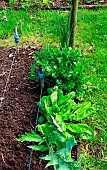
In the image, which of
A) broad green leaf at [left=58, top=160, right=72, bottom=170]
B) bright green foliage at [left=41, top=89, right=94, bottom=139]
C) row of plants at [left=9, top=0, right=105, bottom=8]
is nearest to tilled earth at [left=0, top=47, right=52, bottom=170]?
bright green foliage at [left=41, top=89, right=94, bottom=139]

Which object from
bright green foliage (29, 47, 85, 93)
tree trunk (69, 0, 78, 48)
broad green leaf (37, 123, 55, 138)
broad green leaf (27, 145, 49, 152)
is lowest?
broad green leaf (27, 145, 49, 152)

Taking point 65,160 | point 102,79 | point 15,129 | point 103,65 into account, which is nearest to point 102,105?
point 102,79

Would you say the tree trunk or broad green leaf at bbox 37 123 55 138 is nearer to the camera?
broad green leaf at bbox 37 123 55 138

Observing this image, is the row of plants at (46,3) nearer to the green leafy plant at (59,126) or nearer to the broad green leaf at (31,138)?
the green leafy plant at (59,126)

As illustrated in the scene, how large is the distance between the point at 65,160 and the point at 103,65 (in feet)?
7.00

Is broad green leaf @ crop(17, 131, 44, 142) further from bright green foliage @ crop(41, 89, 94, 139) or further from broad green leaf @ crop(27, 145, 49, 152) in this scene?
bright green foliage @ crop(41, 89, 94, 139)

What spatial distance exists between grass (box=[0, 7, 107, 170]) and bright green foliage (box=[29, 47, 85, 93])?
144 millimetres

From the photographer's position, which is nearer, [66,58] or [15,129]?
[15,129]

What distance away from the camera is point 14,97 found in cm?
384

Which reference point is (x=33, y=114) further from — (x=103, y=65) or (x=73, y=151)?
(x=103, y=65)

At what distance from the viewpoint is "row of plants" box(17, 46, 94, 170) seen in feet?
9.64

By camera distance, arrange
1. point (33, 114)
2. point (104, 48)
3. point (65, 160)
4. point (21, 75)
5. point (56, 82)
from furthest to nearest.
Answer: point (104, 48) → point (21, 75) → point (56, 82) → point (33, 114) → point (65, 160)

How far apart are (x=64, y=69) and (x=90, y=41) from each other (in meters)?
1.33

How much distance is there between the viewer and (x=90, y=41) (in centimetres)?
502
